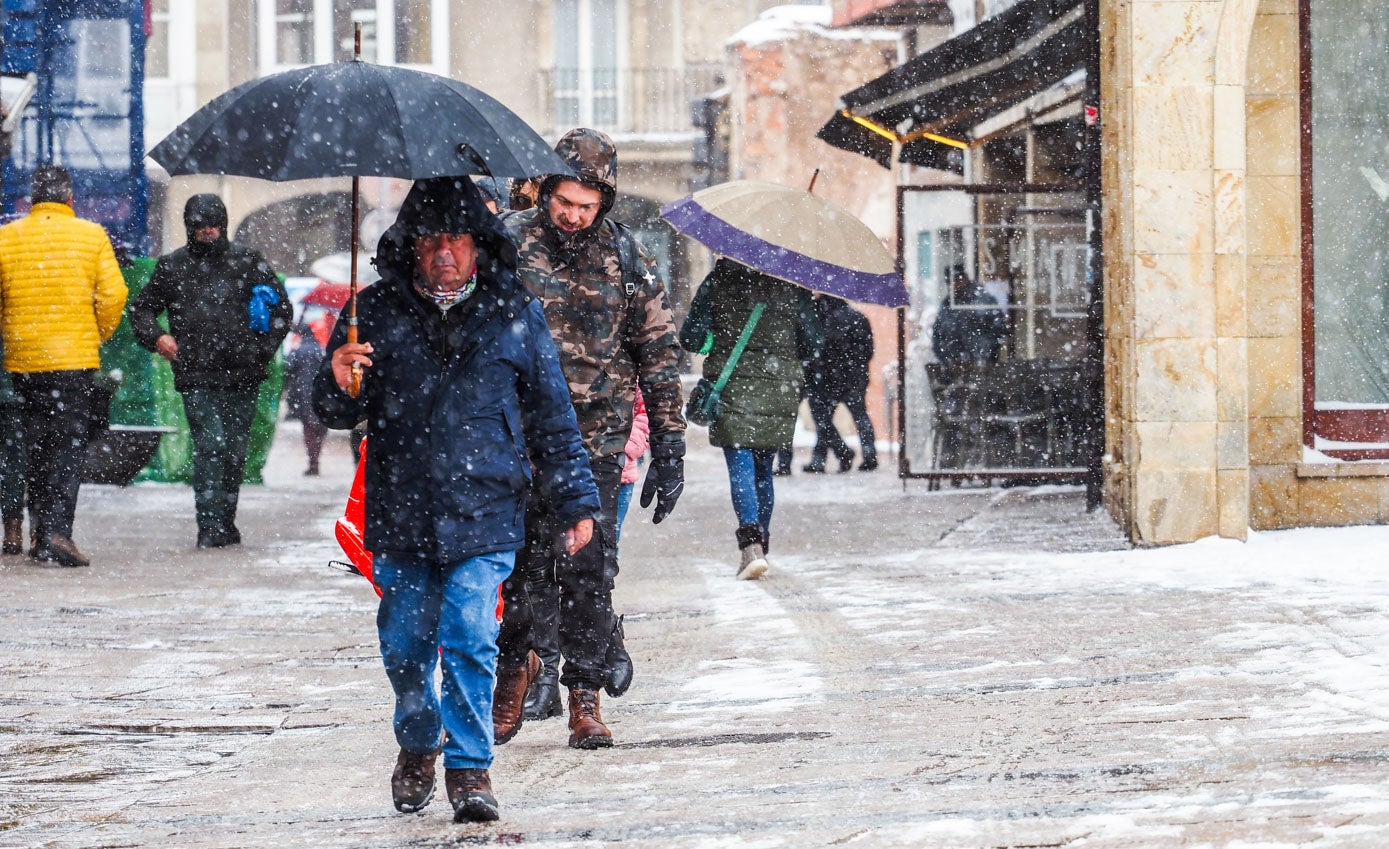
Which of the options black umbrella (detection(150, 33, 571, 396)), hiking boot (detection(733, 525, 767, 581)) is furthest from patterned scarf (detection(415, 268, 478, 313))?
hiking boot (detection(733, 525, 767, 581))

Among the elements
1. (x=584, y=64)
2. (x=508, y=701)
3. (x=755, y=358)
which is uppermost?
(x=584, y=64)

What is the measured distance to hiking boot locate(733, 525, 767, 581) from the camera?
9.71m

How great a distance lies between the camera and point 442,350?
4.81 meters

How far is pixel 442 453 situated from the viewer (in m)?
4.73

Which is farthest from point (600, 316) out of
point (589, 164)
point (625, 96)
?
point (625, 96)

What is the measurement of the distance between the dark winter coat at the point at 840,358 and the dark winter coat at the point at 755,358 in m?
7.39

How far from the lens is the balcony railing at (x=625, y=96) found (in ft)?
109

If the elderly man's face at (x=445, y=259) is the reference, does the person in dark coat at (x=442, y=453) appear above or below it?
below

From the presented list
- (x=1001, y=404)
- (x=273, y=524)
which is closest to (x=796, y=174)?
(x=1001, y=404)

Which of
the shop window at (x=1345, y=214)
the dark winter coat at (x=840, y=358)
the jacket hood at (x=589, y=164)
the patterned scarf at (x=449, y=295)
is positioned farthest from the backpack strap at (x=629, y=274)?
the dark winter coat at (x=840, y=358)

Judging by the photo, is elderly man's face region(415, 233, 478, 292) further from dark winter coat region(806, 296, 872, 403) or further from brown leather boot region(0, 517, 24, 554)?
dark winter coat region(806, 296, 872, 403)

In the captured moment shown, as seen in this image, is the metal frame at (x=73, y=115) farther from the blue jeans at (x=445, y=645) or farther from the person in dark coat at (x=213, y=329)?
the blue jeans at (x=445, y=645)

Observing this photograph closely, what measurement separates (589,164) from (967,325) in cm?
868

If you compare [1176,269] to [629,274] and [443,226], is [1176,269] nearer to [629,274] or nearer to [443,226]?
[629,274]
